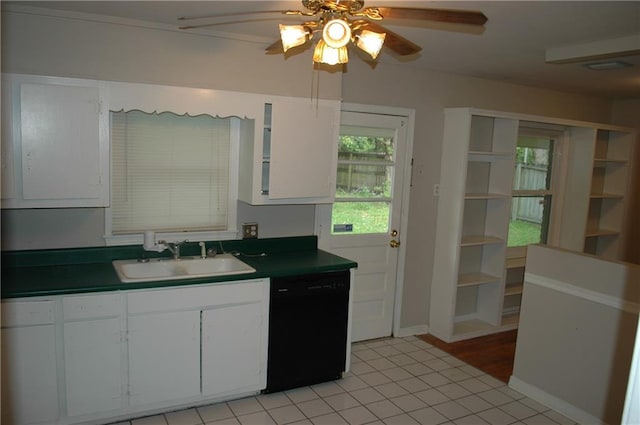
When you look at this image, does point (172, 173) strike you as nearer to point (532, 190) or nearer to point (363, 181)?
point (363, 181)

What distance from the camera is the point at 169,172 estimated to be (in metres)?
3.37

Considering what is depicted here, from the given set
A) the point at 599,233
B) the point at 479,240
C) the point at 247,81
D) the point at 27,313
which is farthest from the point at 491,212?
the point at 27,313

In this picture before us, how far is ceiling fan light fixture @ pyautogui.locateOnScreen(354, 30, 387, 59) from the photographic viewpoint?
2.12 m

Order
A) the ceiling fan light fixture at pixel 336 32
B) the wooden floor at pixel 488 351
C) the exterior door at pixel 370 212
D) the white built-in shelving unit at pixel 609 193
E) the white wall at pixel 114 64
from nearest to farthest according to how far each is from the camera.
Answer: the ceiling fan light fixture at pixel 336 32 < the white wall at pixel 114 64 < the wooden floor at pixel 488 351 < the exterior door at pixel 370 212 < the white built-in shelving unit at pixel 609 193

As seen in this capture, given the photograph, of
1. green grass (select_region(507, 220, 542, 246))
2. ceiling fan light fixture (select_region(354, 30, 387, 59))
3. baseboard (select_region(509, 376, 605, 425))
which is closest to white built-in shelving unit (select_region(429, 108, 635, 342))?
green grass (select_region(507, 220, 542, 246))

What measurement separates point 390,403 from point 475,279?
1.84 meters

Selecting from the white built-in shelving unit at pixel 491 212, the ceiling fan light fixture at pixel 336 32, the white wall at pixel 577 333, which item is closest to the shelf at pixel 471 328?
the white built-in shelving unit at pixel 491 212

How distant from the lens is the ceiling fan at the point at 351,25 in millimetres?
1830

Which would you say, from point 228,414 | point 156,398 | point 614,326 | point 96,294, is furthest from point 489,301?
point 96,294

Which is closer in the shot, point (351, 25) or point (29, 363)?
point (351, 25)

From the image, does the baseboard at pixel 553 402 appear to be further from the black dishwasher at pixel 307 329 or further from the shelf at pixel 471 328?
the black dishwasher at pixel 307 329

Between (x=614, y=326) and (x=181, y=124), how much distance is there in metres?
3.14

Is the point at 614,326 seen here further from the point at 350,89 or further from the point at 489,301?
the point at 350,89

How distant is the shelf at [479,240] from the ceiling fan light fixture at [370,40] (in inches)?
104
